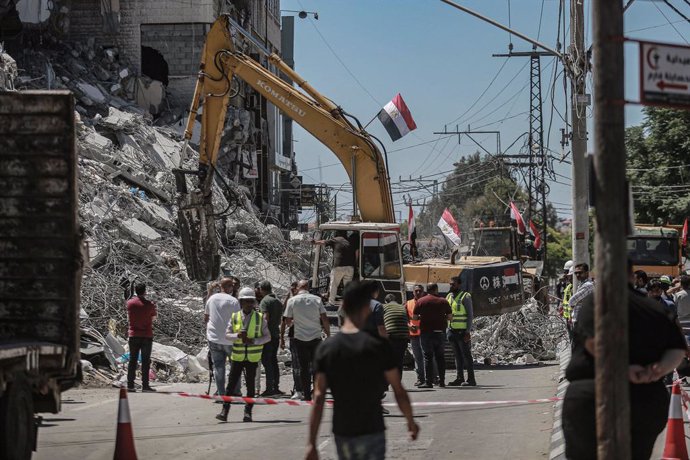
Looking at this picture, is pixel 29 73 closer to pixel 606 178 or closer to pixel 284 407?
pixel 284 407

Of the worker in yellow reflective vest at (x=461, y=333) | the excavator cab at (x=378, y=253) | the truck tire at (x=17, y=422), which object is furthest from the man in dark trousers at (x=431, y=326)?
the truck tire at (x=17, y=422)

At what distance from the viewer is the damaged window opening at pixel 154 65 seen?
167 feet

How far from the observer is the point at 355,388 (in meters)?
6.84

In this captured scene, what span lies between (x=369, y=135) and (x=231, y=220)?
16460 mm

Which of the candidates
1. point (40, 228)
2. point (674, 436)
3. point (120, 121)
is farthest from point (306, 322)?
point (120, 121)

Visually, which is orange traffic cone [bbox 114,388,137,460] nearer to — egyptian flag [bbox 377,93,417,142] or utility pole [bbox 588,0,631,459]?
utility pole [bbox 588,0,631,459]

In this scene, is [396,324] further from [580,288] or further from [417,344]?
[580,288]

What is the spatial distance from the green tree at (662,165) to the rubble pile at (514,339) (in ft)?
75.4

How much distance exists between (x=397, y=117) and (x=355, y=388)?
19.0 metres

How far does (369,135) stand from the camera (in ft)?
79.7

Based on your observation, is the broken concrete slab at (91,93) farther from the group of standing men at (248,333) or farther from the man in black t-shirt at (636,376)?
the man in black t-shirt at (636,376)

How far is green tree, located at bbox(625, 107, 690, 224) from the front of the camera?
4788 cm

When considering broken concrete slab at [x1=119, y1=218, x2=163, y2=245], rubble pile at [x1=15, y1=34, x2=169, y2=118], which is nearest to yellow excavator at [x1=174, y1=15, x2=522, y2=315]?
broken concrete slab at [x1=119, y1=218, x2=163, y2=245]

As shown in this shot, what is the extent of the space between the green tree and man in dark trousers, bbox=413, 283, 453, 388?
30524mm
